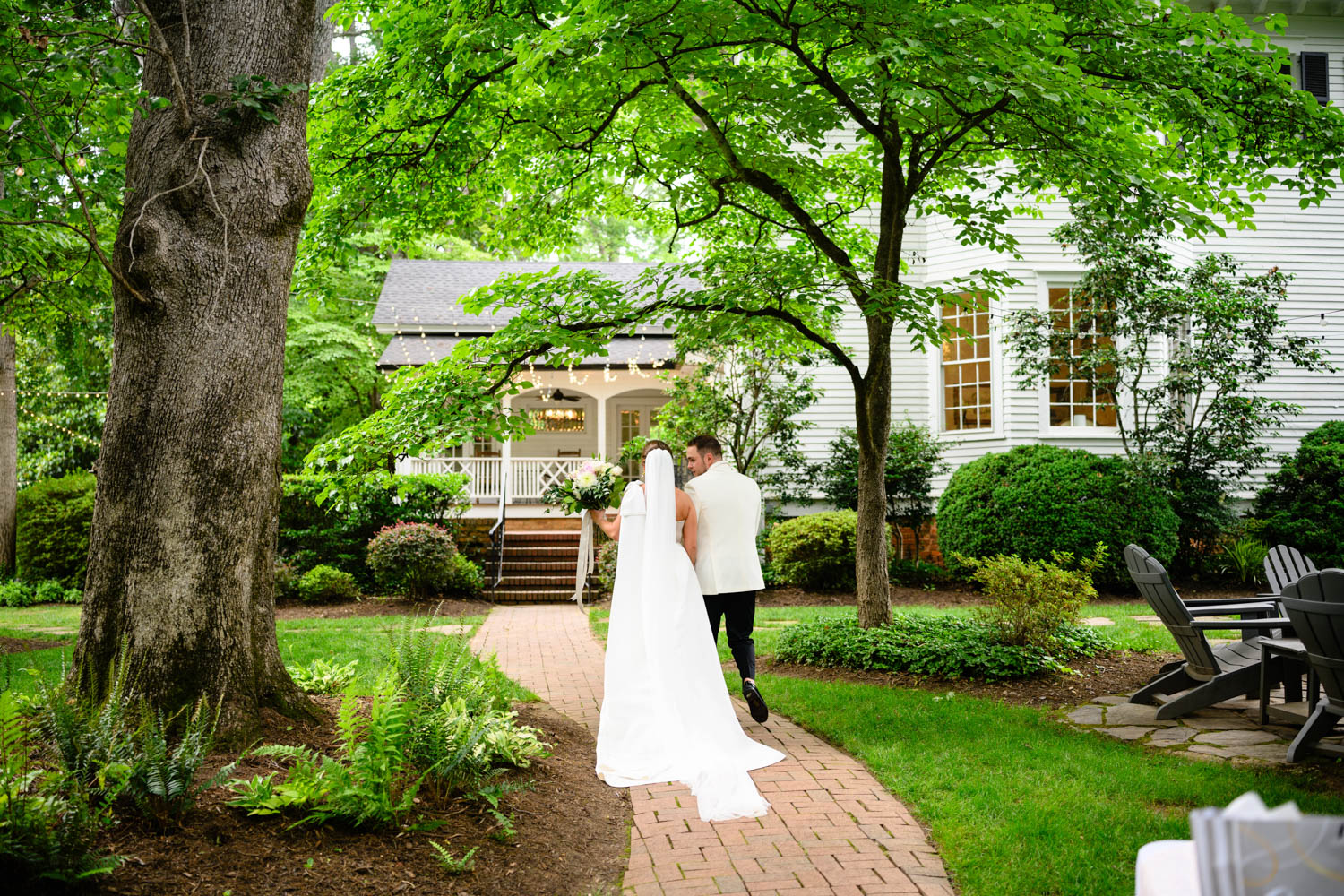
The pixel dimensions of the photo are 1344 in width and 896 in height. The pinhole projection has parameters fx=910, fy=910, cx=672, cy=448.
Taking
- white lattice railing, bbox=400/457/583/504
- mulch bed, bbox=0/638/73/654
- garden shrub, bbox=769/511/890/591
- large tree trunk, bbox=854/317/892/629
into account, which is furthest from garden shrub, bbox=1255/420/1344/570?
mulch bed, bbox=0/638/73/654

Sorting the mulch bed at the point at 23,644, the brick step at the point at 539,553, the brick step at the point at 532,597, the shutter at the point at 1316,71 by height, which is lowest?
the brick step at the point at 532,597

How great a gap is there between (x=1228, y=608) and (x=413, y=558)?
11065 mm

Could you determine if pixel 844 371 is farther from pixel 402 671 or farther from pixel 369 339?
pixel 402 671

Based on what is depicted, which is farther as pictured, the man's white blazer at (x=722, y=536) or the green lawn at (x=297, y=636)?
the green lawn at (x=297, y=636)

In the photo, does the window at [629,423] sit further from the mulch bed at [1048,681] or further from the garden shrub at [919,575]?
the mulch bed at [1048,681]

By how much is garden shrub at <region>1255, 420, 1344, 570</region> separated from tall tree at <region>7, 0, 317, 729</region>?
14.6m

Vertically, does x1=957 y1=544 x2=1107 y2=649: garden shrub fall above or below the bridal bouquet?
below

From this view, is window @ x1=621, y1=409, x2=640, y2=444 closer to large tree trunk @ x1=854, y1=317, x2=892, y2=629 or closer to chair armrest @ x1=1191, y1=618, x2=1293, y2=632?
large tree trunk @ x1=854, y1=317, x2=892, y2=629

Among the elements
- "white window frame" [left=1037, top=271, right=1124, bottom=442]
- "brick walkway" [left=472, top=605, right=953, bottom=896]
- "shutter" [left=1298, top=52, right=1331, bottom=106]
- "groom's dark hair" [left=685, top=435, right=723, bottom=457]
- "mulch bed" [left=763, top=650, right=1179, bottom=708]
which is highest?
"shutter" [left=1298, top=52, right=1331, bottom=106]

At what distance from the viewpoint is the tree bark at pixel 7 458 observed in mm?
15758

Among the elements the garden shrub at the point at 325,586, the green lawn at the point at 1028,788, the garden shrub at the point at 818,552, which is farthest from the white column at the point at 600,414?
the green lawn at the point at 1028,788

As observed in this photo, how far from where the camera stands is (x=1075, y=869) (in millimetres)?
3881

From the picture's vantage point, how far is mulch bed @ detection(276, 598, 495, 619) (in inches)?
522

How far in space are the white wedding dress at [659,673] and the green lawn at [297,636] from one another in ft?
6.95
